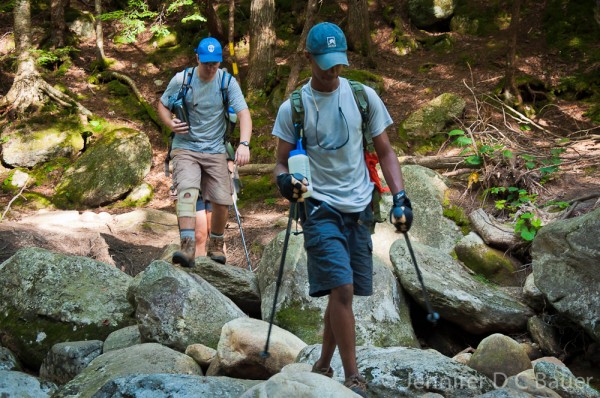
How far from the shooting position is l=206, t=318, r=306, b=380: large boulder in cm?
493

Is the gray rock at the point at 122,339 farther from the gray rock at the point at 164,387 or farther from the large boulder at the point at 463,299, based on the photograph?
the large boulder at the point at 463,299

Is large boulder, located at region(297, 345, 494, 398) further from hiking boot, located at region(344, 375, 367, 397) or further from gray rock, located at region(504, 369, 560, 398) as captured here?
hiking boot, located at region(344, 375, 367, 397)

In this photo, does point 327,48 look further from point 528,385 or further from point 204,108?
point 204,108

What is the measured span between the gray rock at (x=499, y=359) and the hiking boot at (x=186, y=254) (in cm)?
291

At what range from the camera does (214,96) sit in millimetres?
6500

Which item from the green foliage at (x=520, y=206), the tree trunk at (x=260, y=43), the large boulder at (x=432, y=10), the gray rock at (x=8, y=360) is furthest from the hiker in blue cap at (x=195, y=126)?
the large boulder at (x=432, y=10)

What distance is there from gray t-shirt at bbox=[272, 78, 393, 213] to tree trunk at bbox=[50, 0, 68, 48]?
16.7 metres

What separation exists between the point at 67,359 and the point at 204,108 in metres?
2.70

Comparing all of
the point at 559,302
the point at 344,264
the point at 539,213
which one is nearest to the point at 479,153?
the point at 539,213

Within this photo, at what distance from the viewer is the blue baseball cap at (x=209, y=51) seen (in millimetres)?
6121

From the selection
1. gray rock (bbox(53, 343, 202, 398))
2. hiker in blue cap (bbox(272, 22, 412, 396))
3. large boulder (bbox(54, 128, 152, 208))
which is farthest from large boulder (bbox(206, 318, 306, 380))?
large boulder (bbox(54, 128, 152, 208))

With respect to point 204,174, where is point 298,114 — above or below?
above

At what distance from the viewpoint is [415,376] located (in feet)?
13.9

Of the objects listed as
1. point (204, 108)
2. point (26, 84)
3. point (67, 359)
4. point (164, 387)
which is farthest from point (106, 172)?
point (164, 387)
